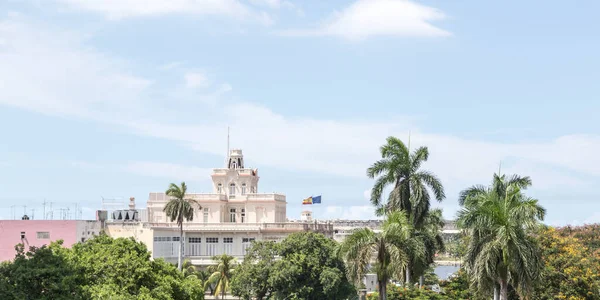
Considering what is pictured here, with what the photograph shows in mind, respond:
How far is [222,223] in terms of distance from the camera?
9025 cm

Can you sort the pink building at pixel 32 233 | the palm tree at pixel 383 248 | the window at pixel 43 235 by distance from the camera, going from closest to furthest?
the palm tree at pixel 383 248 < the pink building at pixel 32 233 < the window at pixel 43 235

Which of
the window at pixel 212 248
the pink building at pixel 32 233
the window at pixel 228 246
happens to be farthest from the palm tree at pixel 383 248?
the window at pixel 212 248

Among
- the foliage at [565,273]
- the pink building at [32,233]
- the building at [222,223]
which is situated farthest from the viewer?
the building at [222,223]

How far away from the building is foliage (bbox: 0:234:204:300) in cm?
4075

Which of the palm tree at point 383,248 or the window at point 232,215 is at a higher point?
the window at point 232,215

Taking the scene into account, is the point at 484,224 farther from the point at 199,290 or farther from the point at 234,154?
the point at 234,154

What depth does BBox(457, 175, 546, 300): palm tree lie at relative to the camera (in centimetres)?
3284

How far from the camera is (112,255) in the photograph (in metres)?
40.3

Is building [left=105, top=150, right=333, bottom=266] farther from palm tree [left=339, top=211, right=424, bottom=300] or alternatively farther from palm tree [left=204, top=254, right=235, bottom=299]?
palm tree [left=339, top=211, right=424, bottom=300]

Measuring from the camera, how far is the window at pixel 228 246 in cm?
8912

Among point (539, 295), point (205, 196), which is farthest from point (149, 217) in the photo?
point (539, 295)

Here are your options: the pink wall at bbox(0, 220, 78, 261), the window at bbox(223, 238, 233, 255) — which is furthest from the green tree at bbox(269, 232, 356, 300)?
the window at bbox(223, 238, 233, 255)

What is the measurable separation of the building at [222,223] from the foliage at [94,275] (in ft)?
134

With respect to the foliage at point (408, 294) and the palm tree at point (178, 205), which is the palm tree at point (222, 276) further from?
the foliage at point (408, 294)
